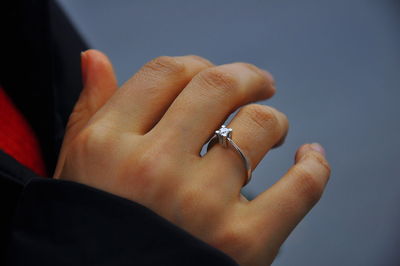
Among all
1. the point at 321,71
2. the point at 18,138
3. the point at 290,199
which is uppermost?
the point at 321,71

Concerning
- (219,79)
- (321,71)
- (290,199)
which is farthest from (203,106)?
(321,71)

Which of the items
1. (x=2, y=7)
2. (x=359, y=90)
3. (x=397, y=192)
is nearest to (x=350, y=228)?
(x=397, y=192)

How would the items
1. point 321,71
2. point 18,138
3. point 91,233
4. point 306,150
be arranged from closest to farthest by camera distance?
point 91,233
point 306,150
point 18,138
point 321,71

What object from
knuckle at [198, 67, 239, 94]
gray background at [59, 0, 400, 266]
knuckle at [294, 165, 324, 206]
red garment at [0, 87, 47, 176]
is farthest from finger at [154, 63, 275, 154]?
gray background at [59, 0, 400, 266]

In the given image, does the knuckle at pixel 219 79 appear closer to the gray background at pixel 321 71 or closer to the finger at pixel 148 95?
the finger at pixel 148 95

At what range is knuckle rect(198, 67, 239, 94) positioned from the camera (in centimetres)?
42

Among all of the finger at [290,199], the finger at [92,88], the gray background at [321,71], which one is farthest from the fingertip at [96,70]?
the gray background at [321,71]

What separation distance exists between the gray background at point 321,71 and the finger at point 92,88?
2.14 ft

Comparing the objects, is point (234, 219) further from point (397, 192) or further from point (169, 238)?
point (397, 192)

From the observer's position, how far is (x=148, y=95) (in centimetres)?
42

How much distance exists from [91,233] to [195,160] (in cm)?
13

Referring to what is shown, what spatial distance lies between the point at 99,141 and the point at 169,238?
0.13 meters

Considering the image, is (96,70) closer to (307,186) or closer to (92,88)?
(92,88)

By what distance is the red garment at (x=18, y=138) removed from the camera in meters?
0.55
